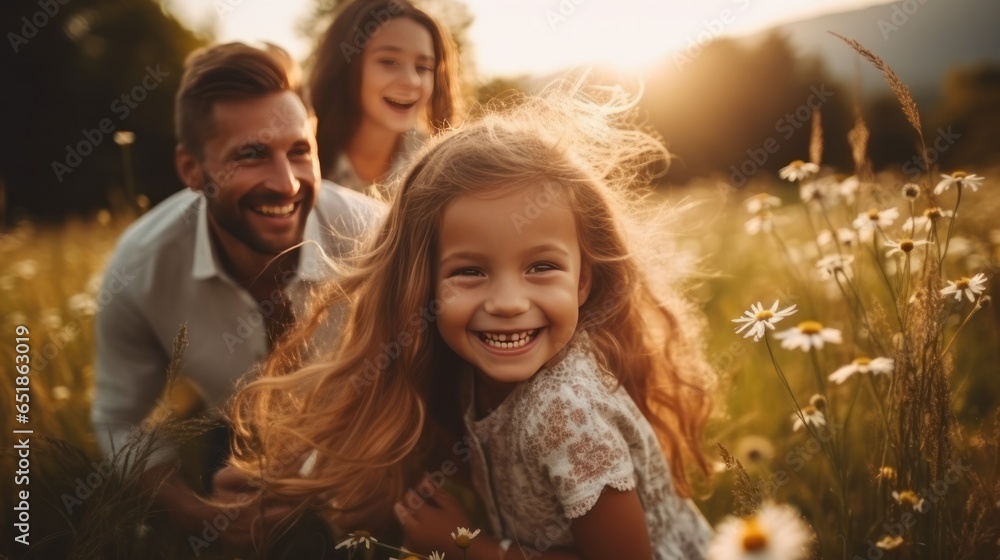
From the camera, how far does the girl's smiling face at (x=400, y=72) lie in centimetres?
261

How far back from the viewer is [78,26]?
Result: 57.1 feet

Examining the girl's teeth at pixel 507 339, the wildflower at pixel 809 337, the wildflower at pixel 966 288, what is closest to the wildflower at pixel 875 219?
the wildflower at pixel 966 288

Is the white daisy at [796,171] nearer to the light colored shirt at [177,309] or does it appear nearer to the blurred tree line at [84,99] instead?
the light colored shirt at [177,309]

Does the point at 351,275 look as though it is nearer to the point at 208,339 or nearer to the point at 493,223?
the point at 493,223

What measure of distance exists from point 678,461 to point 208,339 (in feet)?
5.56

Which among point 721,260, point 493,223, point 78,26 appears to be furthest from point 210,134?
point 78,26

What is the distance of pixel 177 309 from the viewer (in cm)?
269

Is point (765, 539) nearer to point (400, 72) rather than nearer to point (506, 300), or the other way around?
point (506, 300)

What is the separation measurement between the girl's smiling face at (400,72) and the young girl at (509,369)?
0.63 metres

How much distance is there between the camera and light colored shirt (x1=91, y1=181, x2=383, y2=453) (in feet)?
8.57

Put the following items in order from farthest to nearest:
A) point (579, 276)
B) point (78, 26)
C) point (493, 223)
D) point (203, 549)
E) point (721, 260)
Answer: point (78, 26), point (721, 260), point (203, 549), point (579, 276), point (493, 223)

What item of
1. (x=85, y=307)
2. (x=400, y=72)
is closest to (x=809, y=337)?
(x=400, y=72)

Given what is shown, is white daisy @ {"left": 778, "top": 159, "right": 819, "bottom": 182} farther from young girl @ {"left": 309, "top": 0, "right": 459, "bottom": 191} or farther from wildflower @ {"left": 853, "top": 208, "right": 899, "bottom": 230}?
young girl @ {"left": 309, "top": 0, "right": 459, "bottom": 191}

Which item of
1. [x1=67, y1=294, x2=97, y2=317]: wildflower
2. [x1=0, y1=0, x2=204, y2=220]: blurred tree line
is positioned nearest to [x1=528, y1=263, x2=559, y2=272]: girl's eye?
[x1=67, y1=294, x2=97, y2=317]: wildflower
